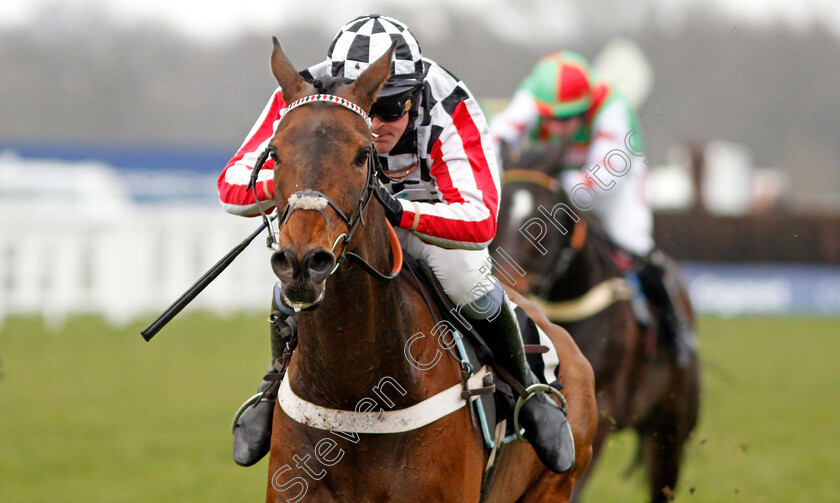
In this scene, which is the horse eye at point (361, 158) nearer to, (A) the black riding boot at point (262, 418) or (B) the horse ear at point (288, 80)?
(B) the horse ear at point (288, 80)

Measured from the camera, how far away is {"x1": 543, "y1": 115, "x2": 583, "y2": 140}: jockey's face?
669 centimetres

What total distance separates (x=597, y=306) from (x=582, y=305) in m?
0.09

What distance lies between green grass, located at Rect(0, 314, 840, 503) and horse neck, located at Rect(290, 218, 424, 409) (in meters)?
2.42

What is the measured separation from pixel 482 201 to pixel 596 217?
3460 millimetres

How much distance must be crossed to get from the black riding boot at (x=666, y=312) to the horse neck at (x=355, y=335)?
350cm

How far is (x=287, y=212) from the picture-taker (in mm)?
2473

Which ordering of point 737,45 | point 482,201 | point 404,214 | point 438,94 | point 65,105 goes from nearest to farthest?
point 404,214, point 482,201, point 438,94, point 65,105, point 737,45

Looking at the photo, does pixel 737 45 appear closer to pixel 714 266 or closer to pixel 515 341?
pixel 714 266

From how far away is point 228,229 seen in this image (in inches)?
585

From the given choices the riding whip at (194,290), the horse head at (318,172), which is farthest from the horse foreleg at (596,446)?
the horse head at (318,172)

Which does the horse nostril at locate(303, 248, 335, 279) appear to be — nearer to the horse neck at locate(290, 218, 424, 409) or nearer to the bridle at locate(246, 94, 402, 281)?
the bridle at locate(246, 94, 402, 281)

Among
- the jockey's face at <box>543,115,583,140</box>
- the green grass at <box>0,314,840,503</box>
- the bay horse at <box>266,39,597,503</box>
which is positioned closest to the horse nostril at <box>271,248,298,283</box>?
the bay horse at <box>266,39,597,503</box>

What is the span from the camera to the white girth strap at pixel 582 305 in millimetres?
5910

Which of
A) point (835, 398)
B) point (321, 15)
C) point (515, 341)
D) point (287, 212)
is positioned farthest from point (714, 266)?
point (287, 212)
